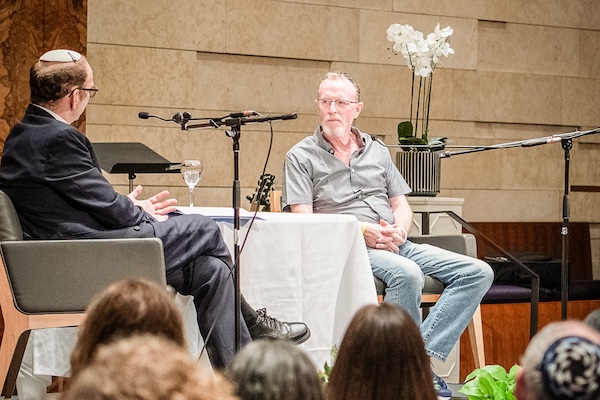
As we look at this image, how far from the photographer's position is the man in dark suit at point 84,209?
3.10 m

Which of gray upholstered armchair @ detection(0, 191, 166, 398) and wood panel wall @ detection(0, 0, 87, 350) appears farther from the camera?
wood panel wall @ detection(0, 0, 87, 350)

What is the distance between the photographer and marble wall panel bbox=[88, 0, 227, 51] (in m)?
5.34

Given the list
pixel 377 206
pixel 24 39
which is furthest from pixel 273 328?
Answer: pixel 24 39

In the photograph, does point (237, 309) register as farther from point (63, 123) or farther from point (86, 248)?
point (63, 123)

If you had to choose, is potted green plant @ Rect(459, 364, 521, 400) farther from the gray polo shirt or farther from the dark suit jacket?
the gray polo shirt

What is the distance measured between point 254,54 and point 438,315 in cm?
255

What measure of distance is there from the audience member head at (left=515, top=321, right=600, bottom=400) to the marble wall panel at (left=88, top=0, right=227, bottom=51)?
4660 millimetres

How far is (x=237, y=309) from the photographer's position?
314cm

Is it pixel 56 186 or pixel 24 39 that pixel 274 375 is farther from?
pixel 24 39

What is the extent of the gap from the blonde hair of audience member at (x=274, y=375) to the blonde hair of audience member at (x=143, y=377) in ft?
0.89

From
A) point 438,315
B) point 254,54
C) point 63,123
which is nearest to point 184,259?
point 63,123

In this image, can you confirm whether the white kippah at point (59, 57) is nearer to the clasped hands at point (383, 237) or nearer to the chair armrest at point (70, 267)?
the chair armrest at point (70, 267)

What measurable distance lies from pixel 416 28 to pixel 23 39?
2653 millimetres

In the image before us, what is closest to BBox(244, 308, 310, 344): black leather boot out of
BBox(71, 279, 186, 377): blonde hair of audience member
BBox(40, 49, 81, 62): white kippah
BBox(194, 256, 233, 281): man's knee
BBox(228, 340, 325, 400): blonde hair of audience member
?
BBox(194, 256, 233, 281): man's knee
